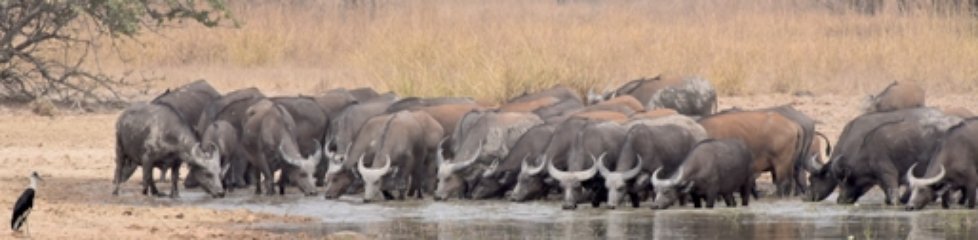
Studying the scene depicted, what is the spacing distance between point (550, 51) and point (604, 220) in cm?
1012

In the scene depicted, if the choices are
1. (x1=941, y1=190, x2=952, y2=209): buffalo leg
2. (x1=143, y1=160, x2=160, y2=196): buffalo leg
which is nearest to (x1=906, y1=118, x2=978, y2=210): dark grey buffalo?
(x1=941, y1=190, x2=952, y2=209): buffalo leg

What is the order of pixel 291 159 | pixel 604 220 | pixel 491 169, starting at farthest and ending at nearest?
pixel 291 159
pixel 491 169
pixel 604 220

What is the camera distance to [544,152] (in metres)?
17.4

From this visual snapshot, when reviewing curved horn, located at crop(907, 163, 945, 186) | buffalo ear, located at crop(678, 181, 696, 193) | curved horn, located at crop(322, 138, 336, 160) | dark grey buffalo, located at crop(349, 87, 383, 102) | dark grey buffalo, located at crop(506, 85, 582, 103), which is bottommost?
curved horn, located at crop(907, 163, 945, 186)

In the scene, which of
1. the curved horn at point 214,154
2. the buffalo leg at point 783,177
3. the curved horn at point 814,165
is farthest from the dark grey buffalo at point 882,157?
the curved horn at point 214,154

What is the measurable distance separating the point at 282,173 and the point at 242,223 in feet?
9.84

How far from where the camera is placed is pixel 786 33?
29703 mm

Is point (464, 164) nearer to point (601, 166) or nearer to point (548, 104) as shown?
point (601, 166)

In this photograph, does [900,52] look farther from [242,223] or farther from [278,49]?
[242,223]

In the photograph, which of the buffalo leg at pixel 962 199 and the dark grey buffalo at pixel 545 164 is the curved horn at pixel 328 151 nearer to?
the dark grey buffalo at pixel 545 164

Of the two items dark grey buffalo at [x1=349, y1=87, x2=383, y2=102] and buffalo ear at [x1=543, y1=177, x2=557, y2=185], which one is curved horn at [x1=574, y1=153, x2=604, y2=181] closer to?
buffalo ear at [x1=543, y1=177, x2=557, y2=185]

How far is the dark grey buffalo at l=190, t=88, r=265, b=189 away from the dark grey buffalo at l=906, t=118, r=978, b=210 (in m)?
5.97

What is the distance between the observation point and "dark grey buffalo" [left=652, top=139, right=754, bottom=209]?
53.6 ft

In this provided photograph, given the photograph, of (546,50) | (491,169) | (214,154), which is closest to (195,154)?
(214,154)
